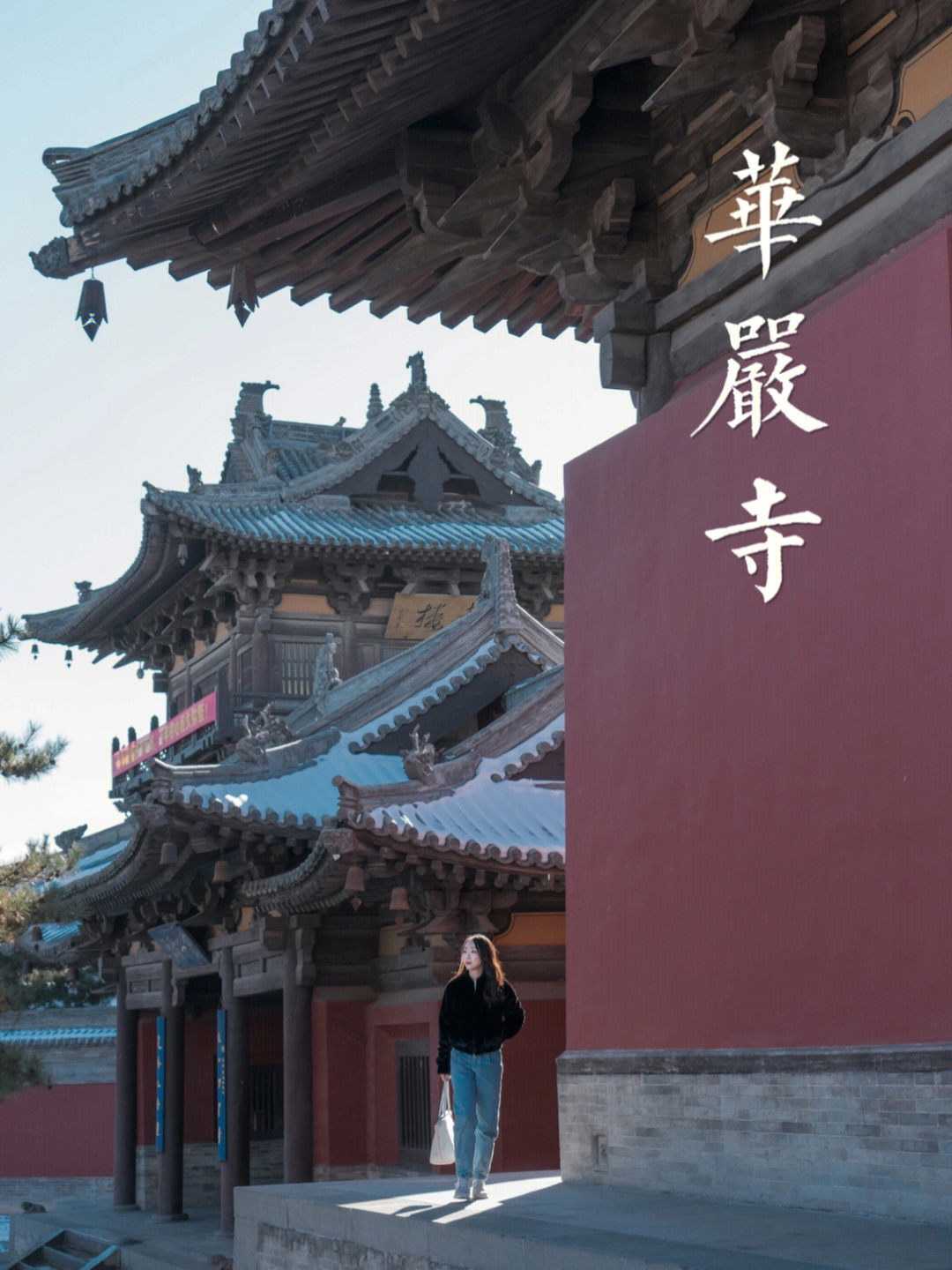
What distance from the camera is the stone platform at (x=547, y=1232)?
4492 mm

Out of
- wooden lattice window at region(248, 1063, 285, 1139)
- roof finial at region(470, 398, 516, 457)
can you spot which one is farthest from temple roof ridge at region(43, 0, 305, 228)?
roof finial at region(470, 398, 516, 457)

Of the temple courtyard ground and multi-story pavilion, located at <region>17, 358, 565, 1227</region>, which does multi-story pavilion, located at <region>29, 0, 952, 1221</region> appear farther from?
multi-story pavilion, located at <region>17, 358, 565, 1227</region>

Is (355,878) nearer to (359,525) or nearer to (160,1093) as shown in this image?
(160,1093)

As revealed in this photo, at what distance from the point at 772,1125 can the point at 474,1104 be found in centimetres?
172

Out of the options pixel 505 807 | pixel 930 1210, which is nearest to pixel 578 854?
pixel 930 1210

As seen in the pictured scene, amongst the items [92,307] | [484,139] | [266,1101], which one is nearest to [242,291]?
[92,307]

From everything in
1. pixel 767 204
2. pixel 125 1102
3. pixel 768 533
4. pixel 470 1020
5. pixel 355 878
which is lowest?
pixel 125 1102

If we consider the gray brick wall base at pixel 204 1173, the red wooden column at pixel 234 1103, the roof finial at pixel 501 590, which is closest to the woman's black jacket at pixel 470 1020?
the red wooden column at pixel 234 1103

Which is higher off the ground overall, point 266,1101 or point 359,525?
point 359,525

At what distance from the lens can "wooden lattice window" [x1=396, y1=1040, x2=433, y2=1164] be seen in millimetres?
12180

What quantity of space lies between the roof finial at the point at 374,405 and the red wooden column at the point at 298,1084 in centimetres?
1328

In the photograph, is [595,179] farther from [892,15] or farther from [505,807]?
[505,807]

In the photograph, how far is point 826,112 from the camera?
19.8 feet

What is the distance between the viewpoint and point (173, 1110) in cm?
1625
